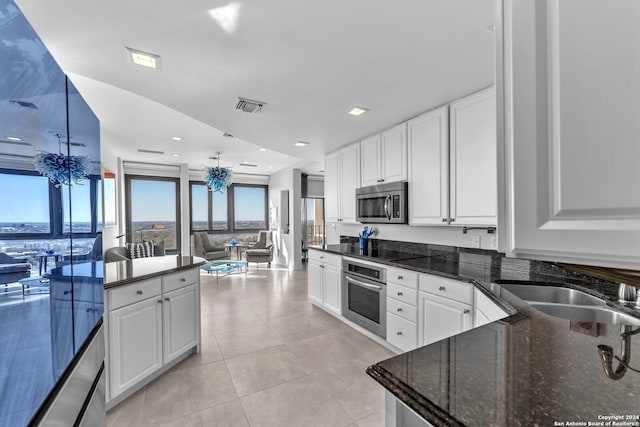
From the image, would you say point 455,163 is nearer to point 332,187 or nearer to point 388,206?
point 388,206

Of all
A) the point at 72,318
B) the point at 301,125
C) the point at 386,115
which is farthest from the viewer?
the point at 301,125

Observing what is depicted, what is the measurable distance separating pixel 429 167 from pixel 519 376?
91.6 inches

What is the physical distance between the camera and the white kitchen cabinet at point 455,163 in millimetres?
2318

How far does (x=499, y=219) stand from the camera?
1.98ft

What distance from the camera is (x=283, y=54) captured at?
73.7 inches

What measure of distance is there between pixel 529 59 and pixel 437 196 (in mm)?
2343

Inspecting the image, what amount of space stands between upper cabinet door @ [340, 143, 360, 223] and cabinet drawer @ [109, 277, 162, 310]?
8.39 ft

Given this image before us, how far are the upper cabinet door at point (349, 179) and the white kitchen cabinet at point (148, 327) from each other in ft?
7.32

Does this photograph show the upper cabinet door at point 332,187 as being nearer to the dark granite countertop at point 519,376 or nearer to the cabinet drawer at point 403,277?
the cabinet drawer at point 403,277

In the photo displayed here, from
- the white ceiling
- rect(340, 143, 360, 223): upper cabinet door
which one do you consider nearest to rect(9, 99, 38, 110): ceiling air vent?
the white ceiling

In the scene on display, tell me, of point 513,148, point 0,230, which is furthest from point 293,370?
point 513,148

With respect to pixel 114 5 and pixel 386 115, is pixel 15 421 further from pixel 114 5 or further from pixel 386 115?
pixel 386 115

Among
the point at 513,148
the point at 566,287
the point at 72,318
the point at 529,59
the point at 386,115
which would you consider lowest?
the point at 566,287

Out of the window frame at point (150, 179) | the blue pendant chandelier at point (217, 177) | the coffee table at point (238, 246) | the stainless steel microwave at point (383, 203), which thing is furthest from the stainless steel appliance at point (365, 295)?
the window frame at point (150, 179)
